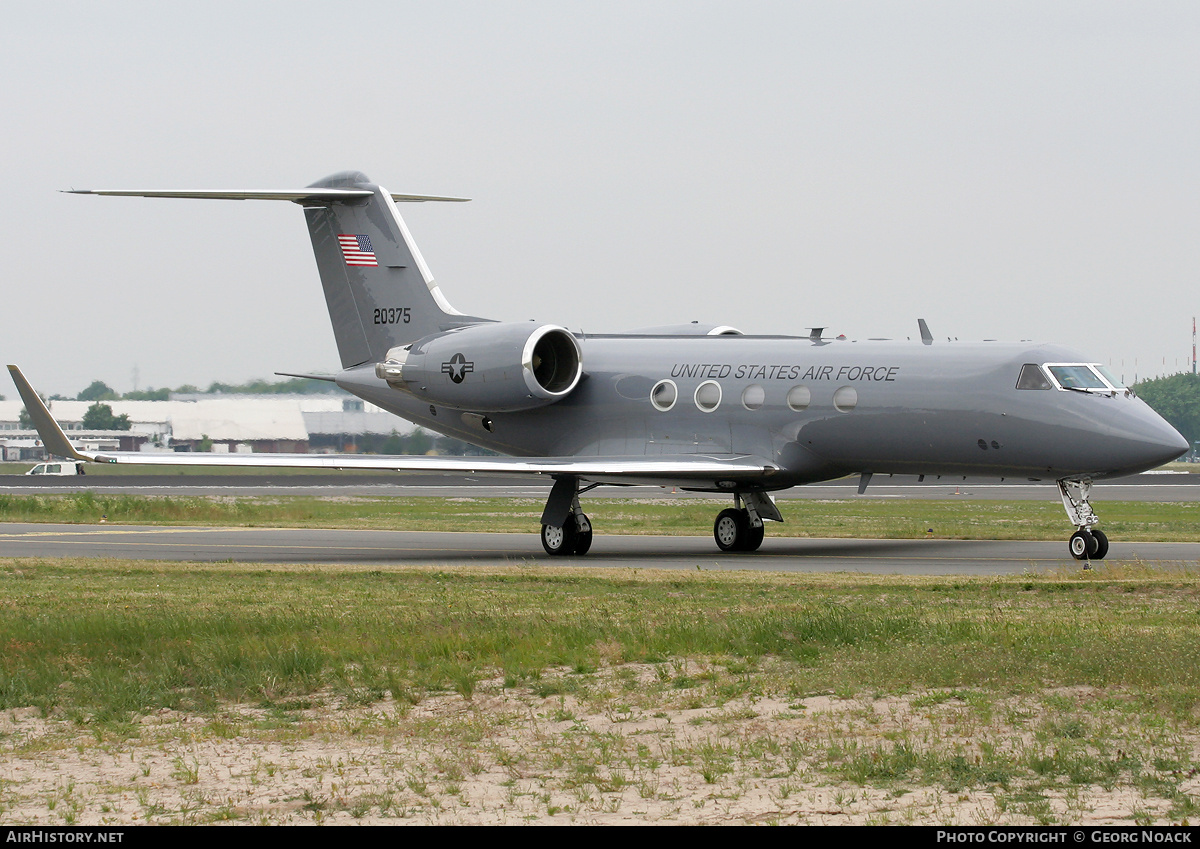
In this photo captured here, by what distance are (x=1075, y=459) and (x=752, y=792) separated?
16.4 meters

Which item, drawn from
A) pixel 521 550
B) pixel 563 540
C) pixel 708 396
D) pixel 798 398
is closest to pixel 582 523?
pixel 563 540

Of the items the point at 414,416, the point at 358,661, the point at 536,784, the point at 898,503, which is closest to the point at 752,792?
the point at 536,784

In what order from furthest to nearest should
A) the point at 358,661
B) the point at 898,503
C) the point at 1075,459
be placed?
1. the point at 898,503
2. the point at 1075,459
3. the point at 358,661

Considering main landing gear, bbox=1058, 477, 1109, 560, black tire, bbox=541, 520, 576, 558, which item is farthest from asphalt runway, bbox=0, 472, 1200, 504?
main landing gear, bbox=1058, 477, 1109, 560

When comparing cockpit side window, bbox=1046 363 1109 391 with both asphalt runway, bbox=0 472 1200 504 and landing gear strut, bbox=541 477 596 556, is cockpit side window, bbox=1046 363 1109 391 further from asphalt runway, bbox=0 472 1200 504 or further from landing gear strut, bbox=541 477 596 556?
asphalt runway, bbox=0 472 1200 504

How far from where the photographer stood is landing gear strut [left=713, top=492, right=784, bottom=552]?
26.5m

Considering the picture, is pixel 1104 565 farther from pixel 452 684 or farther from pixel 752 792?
pixel 752 792

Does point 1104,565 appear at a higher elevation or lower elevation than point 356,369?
lower

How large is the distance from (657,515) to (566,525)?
42.7 ft

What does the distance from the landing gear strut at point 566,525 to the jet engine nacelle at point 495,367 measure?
2.10 meters

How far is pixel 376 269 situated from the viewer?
30.7m

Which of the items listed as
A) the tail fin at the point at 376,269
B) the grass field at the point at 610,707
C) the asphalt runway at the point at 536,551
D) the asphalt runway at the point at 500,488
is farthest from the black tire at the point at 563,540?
the asphalt runway at the point at 500,488

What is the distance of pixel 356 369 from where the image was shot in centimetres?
3141
